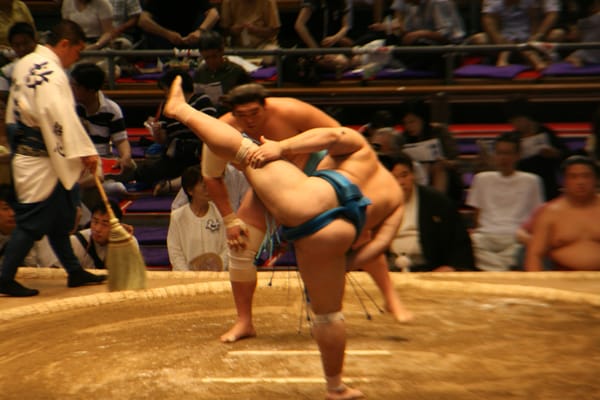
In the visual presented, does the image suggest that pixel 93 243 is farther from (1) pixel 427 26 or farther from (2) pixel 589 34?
(2) pixel 589 34

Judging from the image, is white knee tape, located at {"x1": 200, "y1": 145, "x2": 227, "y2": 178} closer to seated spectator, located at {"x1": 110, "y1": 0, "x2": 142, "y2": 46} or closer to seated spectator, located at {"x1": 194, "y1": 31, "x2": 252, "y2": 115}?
seated spectator, located at {"x1": 194, "y1": 31, "x2": 252, "y2": 115}

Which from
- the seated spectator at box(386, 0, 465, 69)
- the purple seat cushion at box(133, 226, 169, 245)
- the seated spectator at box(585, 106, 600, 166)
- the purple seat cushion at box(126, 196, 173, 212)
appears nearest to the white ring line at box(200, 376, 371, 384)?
the purple seat cushion at box(133, 226, 169, 245)

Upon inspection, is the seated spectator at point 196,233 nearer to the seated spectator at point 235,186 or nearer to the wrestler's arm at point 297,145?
the seated spectator at point 235,186

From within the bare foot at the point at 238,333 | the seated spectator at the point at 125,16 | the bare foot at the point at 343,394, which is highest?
the seated spectator at the point at 125,16

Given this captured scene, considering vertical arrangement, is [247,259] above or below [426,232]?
above

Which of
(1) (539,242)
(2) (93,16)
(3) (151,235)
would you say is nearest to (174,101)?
(1) (539,242)

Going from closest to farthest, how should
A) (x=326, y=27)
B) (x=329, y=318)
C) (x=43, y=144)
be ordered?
1. (x=329, y=318)
2. (x=43, y=144)
3. (x=326, y=27)

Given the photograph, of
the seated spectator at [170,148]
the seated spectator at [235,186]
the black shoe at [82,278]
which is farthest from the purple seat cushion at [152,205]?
the black shoe at [82,278]

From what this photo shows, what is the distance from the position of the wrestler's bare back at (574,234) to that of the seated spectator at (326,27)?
1.96m

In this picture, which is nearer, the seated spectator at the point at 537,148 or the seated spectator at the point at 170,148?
the seated spectator at the point at 537,148

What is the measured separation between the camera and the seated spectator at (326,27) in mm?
5258

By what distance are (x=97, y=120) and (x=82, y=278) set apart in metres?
1.08

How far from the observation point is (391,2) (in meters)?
5.54

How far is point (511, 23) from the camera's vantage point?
513cm
